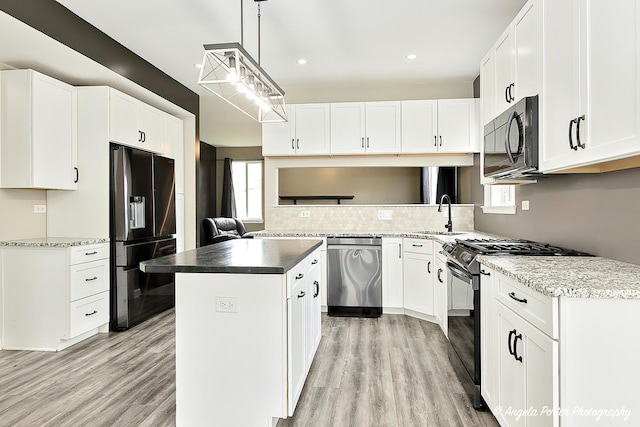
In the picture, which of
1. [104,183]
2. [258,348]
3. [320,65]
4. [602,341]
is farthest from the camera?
[320,65]

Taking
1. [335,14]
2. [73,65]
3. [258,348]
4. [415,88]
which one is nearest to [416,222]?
[415,88]

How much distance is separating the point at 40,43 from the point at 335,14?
230 cm

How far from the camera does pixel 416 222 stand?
15.4ft

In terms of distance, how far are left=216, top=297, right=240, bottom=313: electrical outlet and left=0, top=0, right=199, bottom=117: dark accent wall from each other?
96.7 inches

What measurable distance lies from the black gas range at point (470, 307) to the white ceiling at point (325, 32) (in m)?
1.91

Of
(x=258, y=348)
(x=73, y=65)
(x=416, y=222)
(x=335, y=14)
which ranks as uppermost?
(x=335, y=14)

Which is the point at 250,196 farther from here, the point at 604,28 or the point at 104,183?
the point at 604,28

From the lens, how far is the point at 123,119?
3805mm

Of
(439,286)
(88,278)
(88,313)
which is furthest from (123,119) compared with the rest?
(439,286)

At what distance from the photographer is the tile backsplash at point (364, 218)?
464 centimetres

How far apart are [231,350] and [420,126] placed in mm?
3448

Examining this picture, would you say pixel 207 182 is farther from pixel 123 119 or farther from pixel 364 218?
pixel 364 218

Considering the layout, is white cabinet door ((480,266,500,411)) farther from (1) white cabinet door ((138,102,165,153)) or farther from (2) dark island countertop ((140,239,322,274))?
(1) white cabinet door ((138,102,165,153))

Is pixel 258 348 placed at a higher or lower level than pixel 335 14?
lower
